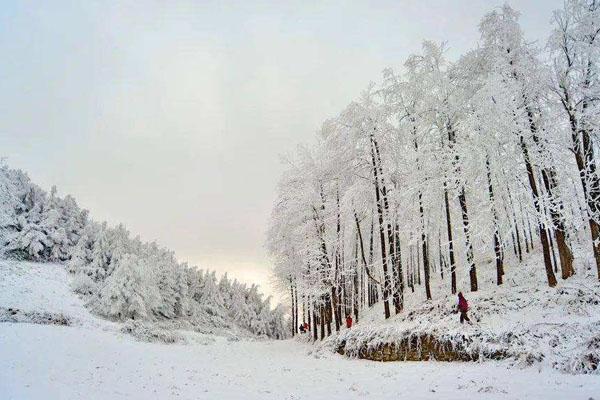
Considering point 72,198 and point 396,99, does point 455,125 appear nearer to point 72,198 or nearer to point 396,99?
point 396,99

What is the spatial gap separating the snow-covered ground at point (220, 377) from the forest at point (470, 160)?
632 centimetres

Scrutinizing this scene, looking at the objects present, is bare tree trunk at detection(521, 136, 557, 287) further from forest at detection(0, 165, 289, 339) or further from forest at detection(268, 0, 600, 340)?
forest at detection(0, 165, 289, 339)

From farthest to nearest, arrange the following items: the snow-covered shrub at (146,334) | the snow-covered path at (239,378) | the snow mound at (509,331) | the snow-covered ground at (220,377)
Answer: the snow-covered shrub at (146,334) → the snow mound at (509,331) → the snow-covered ground at (220,377) → the snow-covered path at (239,378)

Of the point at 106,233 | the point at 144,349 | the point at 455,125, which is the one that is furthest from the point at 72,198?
the point at 455,125

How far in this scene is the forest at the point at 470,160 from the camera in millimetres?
15414

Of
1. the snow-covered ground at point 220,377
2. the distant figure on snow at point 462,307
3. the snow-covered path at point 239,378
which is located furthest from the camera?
the distant figure on snow at point 462,307

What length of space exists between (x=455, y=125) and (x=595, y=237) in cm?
804

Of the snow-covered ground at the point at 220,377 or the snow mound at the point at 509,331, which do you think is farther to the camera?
the snow mound at the point at 509,331

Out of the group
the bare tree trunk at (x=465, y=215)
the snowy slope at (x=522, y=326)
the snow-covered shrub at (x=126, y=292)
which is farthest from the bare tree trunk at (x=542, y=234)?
the snow-covered shrub at (x=126, y=292)

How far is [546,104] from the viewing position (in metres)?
16.3

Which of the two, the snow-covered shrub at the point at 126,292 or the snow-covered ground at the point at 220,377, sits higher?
the snow-covered shrub at the point at 126,292

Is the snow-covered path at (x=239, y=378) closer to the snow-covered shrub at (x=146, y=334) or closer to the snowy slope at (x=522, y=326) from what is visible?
the snowy slope at (x=522, y=326)

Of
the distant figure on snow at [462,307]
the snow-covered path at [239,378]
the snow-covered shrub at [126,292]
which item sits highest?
the snow-covered shrub at [126,292]

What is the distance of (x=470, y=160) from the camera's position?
703 inches
